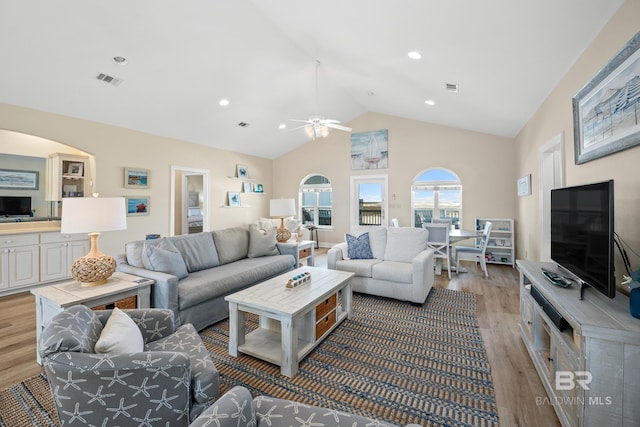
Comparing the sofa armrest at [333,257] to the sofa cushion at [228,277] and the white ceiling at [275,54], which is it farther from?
the white ceiling at [275,54]

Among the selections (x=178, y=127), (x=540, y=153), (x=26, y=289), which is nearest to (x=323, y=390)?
(x=540, y=153)

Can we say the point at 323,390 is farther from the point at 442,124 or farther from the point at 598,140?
the point at 442,124

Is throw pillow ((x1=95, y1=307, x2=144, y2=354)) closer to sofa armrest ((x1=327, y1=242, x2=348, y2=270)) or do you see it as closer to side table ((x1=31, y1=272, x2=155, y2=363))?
side table ((x1=31, y1=272, x2=155, y2=363))

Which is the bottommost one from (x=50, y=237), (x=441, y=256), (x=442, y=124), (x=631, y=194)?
(x=441, y=256)

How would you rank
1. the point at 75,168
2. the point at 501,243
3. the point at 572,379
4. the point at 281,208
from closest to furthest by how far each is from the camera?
the point at 572,379 → the point at 75,168 → the point at 281,208 → the point at 501,243

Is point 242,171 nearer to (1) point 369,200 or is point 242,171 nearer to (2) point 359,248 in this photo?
(1) point 369,200

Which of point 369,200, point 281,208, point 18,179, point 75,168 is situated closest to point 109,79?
point 75,168

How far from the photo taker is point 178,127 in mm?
5371

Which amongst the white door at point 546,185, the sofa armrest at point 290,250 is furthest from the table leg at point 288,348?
the white door at point 546,185

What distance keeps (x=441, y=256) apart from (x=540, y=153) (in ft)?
6.71

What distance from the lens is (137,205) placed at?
5.11 meters

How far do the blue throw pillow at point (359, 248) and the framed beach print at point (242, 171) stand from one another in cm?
429

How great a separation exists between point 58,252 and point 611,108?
6.61 meters

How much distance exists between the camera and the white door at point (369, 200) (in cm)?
719
